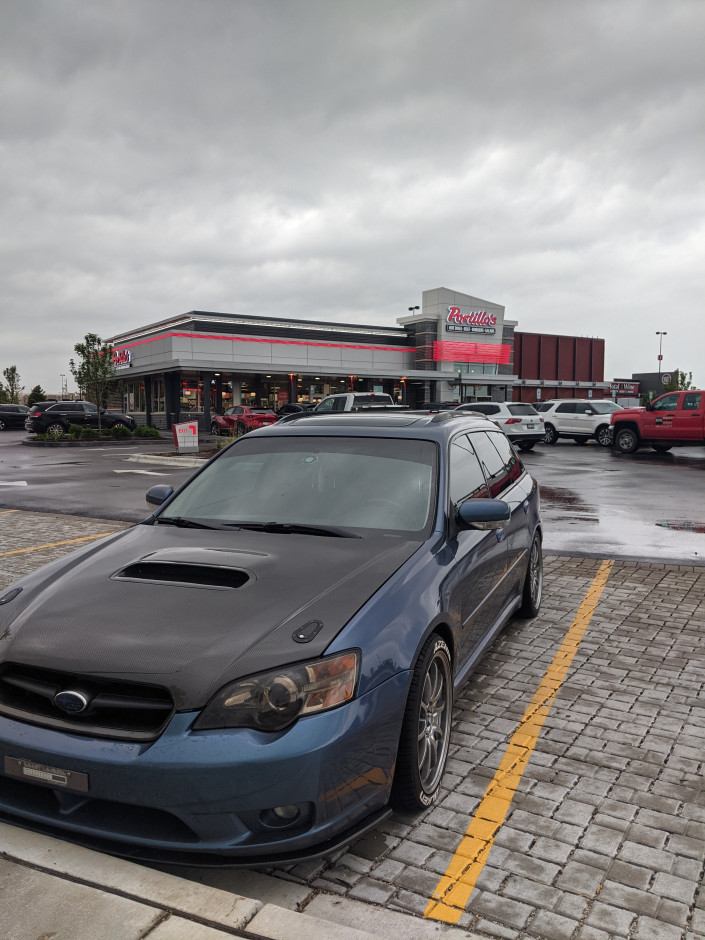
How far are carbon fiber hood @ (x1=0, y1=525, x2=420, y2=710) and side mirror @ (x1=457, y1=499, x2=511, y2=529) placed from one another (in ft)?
1.43

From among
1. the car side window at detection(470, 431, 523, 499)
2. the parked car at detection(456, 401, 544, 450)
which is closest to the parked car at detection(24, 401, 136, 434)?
the parked car at detection(456, 401, 544, 450)

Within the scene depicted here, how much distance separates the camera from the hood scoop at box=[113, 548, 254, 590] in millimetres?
3043

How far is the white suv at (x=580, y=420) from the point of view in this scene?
28.6 meters

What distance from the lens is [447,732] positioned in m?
3.31

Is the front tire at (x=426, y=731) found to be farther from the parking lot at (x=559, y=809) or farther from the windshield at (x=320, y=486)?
the windshield at (x=320, y=486)

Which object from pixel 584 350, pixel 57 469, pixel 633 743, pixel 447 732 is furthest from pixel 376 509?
pixel 584 350

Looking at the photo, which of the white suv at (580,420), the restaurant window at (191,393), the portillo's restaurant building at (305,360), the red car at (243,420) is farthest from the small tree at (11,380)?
the white suv at (580,420)

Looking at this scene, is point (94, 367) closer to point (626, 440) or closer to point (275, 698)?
point (626, 440)

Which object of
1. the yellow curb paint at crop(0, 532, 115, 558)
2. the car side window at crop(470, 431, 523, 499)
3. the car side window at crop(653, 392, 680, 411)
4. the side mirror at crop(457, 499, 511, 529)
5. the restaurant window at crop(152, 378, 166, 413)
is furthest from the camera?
the restaurant window at crop(152, 378, 166, 413)

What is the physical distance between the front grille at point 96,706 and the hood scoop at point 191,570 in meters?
0.59

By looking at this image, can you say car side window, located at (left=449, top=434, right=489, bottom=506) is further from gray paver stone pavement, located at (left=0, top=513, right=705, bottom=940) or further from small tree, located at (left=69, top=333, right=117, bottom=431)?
small tree, located at (left=69, top=333, right=117, bottom=431)

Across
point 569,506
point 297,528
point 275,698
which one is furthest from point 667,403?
point 275,698

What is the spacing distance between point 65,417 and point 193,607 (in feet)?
120

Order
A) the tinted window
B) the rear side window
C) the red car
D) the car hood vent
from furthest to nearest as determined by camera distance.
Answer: the red car → the tinted window → the rear side window → the car hood vent
